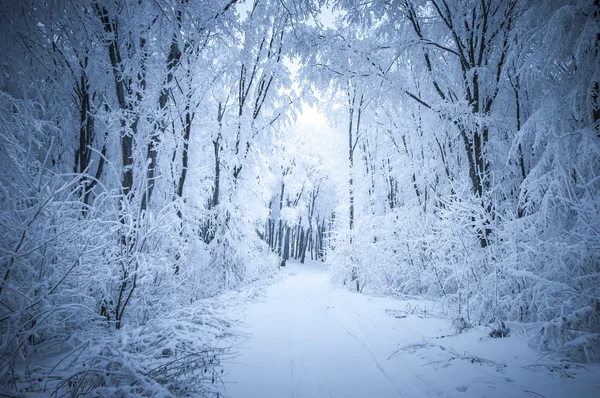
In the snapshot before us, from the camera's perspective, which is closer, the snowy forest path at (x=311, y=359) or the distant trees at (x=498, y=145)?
the snowy forest path at (x=311, y=359)

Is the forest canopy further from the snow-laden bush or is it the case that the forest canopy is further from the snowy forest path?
the snowy forest path

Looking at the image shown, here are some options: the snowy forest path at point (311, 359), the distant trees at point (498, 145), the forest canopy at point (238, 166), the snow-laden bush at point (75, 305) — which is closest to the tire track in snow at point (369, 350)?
the snowy forest path at point (311, 359)

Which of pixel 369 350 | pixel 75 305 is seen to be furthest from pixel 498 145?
pixel 75 305

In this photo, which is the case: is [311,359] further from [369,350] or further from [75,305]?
[75,305]

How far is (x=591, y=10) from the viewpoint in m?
2.87

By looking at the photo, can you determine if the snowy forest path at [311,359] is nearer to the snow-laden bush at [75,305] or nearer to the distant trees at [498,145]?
the snow-laden bush at [75,305]

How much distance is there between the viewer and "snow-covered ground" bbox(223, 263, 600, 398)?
2027 millimetres

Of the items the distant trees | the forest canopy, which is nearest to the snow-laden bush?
the forest canopy

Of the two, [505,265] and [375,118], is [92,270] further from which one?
[375,118]

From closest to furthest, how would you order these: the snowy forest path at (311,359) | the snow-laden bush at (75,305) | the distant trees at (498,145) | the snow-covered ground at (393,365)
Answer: the snow-laden bush at (75,305)
the snow-covered ground at (393,365)
the snowy forest path at (311,359)
the distant trees at (498,145)

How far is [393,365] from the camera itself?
2729mm

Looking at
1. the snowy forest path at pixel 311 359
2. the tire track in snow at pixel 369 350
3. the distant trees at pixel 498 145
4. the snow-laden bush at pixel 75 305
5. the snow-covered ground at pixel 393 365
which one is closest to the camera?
the snow-laden bush at pixel 75 305

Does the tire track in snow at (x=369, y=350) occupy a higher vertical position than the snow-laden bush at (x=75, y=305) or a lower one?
lower

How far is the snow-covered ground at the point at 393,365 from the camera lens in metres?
2.03
